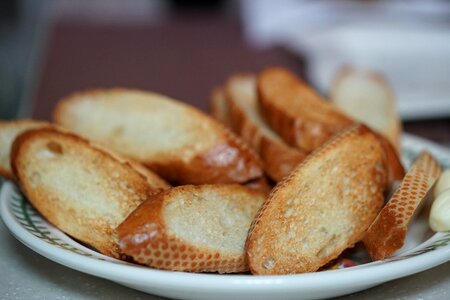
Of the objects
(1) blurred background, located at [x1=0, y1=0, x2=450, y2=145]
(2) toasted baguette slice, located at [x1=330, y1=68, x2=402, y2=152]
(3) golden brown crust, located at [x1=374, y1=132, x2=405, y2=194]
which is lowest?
(1) blurred background, located at [x1=0, y1=0, x2=450, y2=145]

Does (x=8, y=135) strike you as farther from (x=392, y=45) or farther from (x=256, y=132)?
(x=392, y=45)

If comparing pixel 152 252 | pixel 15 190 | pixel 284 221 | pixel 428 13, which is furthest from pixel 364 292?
pixel 428 13

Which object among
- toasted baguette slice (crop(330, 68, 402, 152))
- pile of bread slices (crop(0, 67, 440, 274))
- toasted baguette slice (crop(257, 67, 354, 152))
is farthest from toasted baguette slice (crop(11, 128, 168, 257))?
toasted baguette slice (crop(330, 68, 402, 152))

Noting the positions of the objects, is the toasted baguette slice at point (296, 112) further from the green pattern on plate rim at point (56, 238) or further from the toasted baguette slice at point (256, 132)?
the green pattern on plate rim at point (56, 238)

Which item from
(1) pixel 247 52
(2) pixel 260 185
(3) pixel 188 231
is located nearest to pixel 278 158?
(2) pixel 260 185

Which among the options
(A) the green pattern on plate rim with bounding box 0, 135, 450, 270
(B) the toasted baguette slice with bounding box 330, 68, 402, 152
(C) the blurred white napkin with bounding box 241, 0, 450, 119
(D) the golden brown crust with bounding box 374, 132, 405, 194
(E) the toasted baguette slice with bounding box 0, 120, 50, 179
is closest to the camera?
(A) the green pattern on plate rim with bounding box 0, 135, 450, 270

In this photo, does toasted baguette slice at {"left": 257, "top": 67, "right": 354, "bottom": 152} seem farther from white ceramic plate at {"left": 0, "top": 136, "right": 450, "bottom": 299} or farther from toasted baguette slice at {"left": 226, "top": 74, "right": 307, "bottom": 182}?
white ceramic plate at {"left": 0, "top": 136, "right": 450, "bottom": 299}
